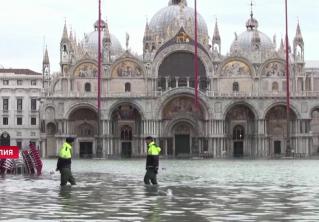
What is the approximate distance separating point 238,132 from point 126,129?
13349 mm

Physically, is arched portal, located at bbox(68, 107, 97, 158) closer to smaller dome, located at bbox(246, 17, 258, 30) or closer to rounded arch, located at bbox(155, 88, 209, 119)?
rounded arch, located at bbox(155, 88, 209, 119)

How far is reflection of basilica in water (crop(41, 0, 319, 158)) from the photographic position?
91.7m

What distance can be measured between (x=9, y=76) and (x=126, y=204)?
338 ft

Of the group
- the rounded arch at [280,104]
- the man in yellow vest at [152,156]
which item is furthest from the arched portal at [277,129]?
the man in yellow vest at [152,156]

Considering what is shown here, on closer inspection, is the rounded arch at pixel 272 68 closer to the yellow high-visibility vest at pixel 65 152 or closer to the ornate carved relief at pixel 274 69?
the ornate carved relief at pixel 274 69

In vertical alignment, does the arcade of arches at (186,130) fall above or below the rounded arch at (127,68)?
below

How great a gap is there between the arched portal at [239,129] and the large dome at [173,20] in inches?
449

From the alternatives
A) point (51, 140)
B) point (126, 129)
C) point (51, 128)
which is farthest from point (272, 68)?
point (51, 140)

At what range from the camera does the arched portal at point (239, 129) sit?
9369 centimetres

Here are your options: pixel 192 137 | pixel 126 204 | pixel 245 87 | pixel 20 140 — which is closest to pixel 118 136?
pixel 192 137

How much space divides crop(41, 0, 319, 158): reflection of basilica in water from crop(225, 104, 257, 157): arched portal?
118 millimetres

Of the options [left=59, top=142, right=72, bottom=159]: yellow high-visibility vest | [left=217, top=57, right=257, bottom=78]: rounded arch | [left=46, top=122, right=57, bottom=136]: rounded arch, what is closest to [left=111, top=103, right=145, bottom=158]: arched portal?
[left=46, top=122, right=57, bottom=136]: rounded arch

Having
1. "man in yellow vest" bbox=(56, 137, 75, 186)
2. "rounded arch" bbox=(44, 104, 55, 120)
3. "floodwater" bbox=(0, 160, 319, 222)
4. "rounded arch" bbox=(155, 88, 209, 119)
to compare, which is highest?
"rounded arch" bbox=(155, 88, 209, 119)

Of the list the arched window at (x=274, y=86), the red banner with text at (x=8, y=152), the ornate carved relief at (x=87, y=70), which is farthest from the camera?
the ornate carved relief at (x=87, y=70)
